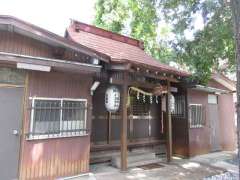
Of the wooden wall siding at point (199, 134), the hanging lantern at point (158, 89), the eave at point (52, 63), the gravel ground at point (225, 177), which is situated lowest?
the gravel ground at point (225, 177)

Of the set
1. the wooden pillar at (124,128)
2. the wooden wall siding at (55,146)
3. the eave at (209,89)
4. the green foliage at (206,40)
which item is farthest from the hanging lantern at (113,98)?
the eave at (209,89)

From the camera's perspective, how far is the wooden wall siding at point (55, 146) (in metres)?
4.85

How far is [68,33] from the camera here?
26.0 feet

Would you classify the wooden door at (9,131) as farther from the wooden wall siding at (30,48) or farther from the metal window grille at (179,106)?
the metal window grille at (179,106)

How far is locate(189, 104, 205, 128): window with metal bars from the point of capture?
873cm

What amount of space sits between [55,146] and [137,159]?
2836 mm

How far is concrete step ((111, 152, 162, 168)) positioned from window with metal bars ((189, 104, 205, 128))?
7.77ft

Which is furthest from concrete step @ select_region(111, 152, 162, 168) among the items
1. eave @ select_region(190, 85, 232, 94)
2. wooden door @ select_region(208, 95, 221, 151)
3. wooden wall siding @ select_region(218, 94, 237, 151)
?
wooden wall siding @ select_region(218, 94, 237, 151)

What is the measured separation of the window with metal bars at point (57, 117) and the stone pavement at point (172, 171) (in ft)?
4.03

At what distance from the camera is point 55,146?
5.21m

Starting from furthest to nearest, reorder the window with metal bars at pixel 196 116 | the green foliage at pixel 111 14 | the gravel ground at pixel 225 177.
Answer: the green foliage at pixel 111 14 < the window with metal bars at pixel 196 116 < the gravel ground at pixel 225 177

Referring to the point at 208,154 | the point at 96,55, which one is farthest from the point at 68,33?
the point at 208,154

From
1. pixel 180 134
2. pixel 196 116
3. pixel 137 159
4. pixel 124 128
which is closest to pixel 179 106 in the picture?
pixel 196 116

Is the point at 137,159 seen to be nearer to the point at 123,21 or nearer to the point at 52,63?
the point at 52,63
